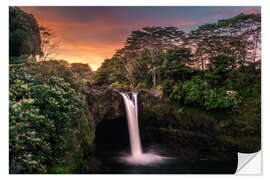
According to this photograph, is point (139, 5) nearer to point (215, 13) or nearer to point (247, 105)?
point (215, 13)

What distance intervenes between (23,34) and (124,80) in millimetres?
6831

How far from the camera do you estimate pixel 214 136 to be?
22.0ft

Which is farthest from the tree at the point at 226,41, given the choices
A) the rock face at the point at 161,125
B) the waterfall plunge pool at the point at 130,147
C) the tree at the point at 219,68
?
the waterfall plunge pool at the point at 130,147

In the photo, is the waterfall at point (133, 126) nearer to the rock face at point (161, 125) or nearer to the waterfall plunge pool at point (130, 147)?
the waterfall plunge pool at point (130, 147)

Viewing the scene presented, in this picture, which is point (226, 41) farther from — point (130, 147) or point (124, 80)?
point (124, 80)

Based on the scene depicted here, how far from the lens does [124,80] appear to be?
35.0 feet

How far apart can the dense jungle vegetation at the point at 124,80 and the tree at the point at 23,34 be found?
0.07 ft

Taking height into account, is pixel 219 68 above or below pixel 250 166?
above

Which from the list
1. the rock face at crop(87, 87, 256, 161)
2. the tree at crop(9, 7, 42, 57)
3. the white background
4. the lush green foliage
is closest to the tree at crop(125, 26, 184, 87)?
the rock face at crop(87, 87, 256, 161)

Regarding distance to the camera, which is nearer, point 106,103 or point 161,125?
point 106,103

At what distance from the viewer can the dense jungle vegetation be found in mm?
3080
